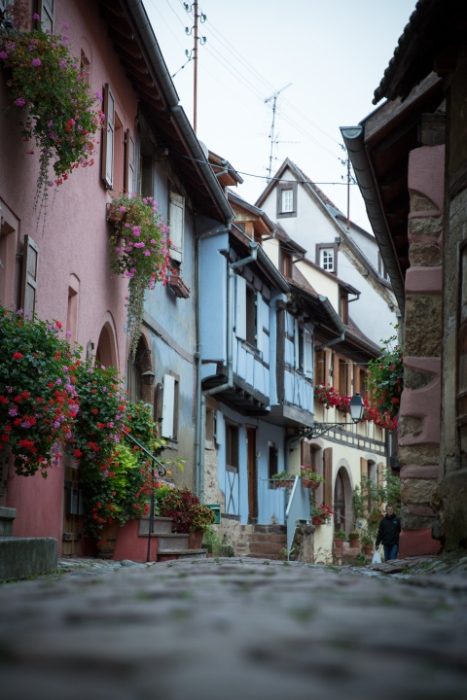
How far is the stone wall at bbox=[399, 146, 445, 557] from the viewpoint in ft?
31.7

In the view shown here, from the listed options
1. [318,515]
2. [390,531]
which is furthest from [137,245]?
[318,515]

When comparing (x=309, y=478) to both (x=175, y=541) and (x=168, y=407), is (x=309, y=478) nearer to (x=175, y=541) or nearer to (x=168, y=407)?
(x=168, y=407)

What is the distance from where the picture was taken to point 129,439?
11.9 m

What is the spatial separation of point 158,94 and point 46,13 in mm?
4587

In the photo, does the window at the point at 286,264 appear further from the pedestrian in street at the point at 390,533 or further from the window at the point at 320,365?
the pedestrian in street at the point at 390,533

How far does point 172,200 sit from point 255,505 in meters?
8.79

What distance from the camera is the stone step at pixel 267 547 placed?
777 inches

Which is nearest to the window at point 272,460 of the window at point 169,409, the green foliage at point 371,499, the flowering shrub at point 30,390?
the green foliage at point 371,499

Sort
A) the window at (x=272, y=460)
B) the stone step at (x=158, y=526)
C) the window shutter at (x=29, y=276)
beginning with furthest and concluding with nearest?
1. the window at (x=272, y=460)
2. the stone step at (x=158, y=526)
3. the window shutter at (x=29, y=276)

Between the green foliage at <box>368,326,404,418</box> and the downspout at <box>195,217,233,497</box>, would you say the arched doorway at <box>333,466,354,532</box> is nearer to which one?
the downspout at <box>195,217,233,497</box>

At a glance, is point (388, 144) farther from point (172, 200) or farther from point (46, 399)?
point (172, 200)

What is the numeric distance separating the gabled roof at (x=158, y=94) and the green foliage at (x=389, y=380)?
4.75m

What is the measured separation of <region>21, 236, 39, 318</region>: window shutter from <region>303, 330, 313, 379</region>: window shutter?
16.8 m

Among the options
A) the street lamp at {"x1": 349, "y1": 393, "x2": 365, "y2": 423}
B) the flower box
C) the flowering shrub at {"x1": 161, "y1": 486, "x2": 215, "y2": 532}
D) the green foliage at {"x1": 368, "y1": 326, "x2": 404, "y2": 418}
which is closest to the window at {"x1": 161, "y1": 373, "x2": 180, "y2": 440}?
the flower box
